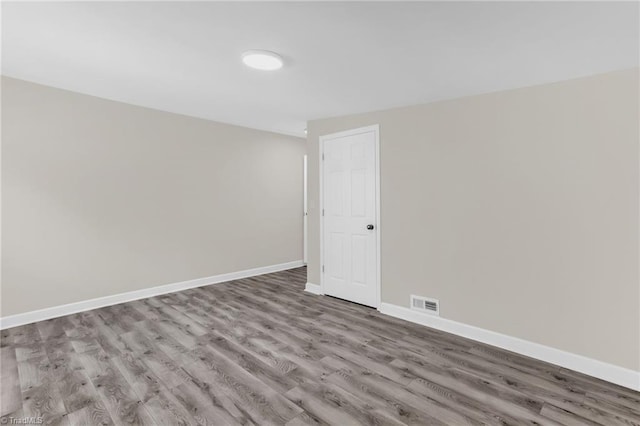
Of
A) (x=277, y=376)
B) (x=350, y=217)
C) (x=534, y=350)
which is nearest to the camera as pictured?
(x=277, y=376)

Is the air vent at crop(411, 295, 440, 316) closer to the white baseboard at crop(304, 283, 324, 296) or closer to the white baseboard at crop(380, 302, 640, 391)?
the white baseboard at crop(380, 302, 640, 391)

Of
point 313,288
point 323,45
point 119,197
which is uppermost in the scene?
point 323,45

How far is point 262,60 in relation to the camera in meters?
2.40

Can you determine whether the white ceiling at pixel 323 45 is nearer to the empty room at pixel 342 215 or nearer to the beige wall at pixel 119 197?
the empty room at pixel 342 215

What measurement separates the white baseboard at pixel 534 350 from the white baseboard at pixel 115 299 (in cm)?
268

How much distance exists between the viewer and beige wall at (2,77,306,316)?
3.17 m

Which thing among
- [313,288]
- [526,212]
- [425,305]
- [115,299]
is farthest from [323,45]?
[115,299]

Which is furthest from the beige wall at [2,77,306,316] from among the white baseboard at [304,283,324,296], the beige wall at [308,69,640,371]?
the beige wall at [308,69,640,371]

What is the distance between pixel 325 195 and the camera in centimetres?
428

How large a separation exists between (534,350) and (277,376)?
2.17 meters

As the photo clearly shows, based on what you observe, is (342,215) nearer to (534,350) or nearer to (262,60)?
(262,60)

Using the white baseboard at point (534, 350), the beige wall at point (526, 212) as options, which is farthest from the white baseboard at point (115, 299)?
the white baseboard at point (534, 350)

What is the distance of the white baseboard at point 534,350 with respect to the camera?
2.26m

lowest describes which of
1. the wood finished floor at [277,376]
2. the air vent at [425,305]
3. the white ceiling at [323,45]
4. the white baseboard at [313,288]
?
the wood finished floor at [277,376]
